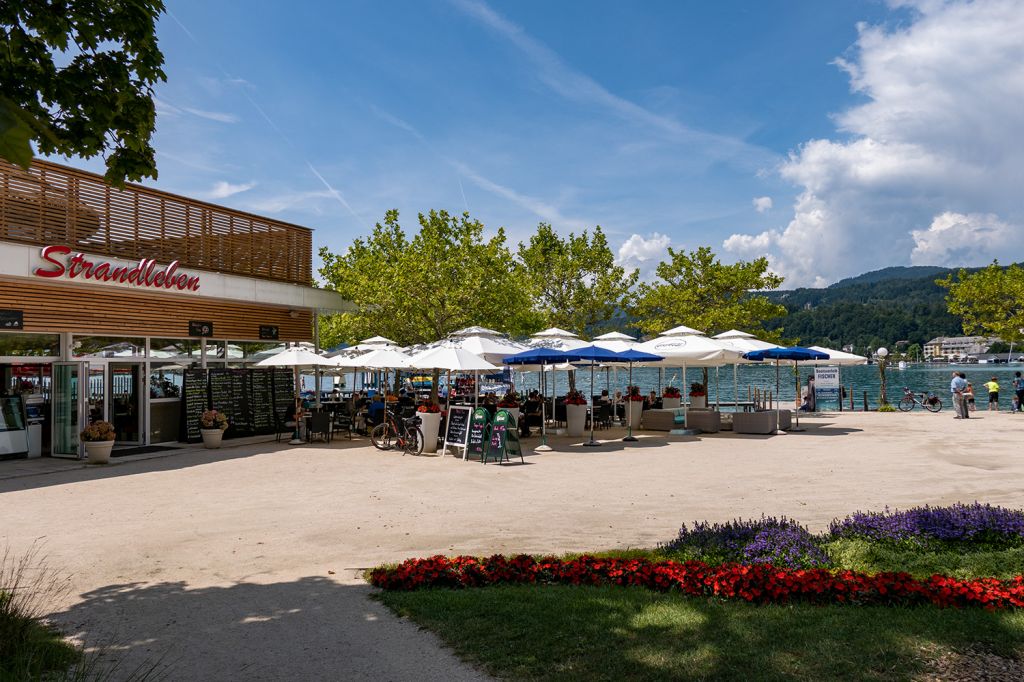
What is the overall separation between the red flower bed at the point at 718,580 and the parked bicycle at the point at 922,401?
82.8ft

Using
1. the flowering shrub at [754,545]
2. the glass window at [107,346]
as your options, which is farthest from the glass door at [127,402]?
the flowering shrub at [754,545]

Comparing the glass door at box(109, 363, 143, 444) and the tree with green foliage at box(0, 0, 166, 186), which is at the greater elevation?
the tree with green foliage at box(0, 0, 166, 186)

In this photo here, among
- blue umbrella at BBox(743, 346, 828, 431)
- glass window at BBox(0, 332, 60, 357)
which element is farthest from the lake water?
glass window at BBox(0, 332, 60, 357)

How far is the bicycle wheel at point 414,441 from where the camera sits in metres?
15.6

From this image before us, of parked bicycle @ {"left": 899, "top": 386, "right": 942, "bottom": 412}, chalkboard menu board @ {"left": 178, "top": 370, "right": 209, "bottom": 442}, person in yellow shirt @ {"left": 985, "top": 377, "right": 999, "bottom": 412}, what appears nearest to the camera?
chalkboard menu board @ {"left": 178, "top": 370, "right": 209, "bottom": 442}

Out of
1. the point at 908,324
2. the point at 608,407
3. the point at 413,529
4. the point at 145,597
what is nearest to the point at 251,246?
the point at 608,407

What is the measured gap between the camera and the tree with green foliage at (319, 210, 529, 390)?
22.2 m

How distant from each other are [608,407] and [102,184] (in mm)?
→ 14264

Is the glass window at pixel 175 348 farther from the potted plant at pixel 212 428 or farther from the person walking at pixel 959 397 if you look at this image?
the person walking at pixel 959 397

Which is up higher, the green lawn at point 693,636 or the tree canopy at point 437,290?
the tree canopy at point 437,290

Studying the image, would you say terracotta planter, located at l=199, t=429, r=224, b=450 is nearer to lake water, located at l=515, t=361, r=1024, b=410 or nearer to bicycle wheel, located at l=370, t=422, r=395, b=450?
bicycle wheel, located at l=370, t=422, r=395, b=450

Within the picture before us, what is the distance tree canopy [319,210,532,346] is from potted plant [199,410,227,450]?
21.2 ft

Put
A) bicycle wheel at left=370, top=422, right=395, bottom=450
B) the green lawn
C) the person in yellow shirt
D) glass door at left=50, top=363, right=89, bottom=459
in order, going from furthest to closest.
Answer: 1. the person in yellow shirt
2. bicycle wheel at left=370, top=422, right=395, bottom=450
3. glass door at left=50, top=363, right=89, bottom=459
4. the green lawn

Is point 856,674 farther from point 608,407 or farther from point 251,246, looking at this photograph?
point 251,246
